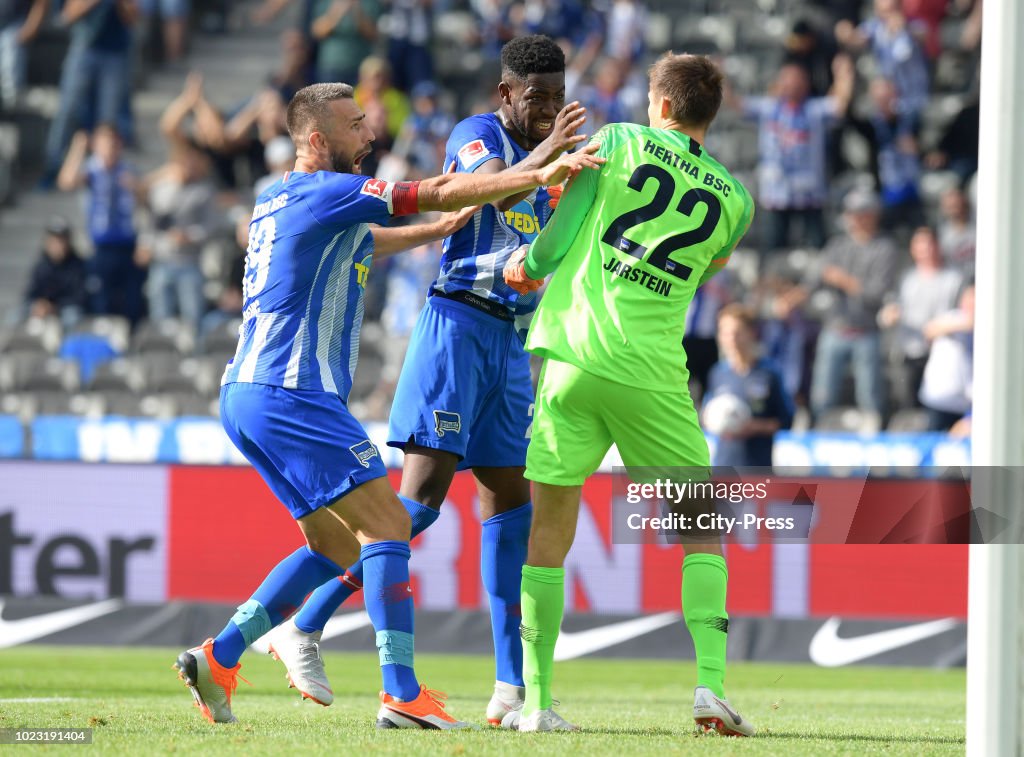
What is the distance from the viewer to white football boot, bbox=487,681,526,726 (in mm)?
6102

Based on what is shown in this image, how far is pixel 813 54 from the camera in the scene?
1648cm

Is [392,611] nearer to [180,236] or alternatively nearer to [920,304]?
[920,304]

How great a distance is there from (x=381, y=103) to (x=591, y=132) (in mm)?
2351

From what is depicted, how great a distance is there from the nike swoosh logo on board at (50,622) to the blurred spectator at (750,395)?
4852mm

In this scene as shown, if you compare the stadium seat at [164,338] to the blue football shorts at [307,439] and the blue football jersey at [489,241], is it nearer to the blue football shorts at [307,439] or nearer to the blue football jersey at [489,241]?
the blue football jersey at [489,241]

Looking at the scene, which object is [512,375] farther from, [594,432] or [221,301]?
[221,301]

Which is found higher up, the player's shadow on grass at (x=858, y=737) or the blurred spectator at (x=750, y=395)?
the blurred spectator at (x=750, y=395)

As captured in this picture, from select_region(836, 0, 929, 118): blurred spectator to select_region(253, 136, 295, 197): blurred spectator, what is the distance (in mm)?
6595

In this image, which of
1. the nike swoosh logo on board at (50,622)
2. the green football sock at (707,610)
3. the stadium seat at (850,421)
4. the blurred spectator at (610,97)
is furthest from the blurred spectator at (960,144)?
the green football sock at (707,610)

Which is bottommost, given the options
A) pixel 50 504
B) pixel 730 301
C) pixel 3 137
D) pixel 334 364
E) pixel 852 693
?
pixel 852 693

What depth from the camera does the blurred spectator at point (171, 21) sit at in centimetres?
1992

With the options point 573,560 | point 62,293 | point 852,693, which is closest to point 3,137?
point 62,293

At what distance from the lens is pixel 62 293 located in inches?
635

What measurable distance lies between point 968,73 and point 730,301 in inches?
206
